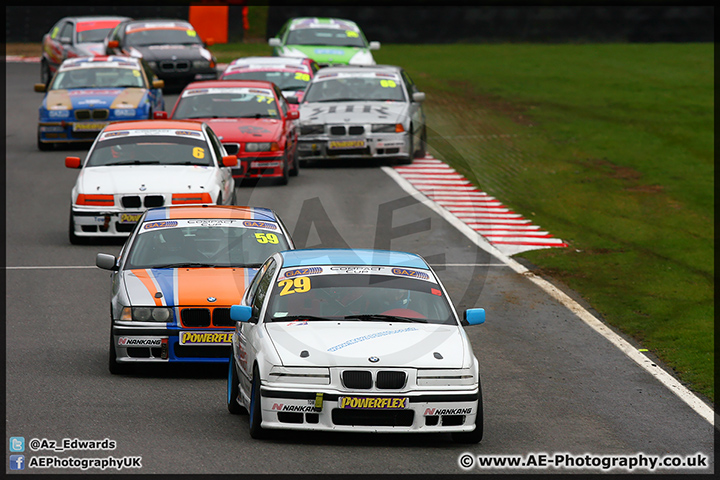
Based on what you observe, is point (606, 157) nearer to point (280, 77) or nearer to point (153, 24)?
point (280, 77)

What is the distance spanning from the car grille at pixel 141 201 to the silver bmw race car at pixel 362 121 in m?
6.84

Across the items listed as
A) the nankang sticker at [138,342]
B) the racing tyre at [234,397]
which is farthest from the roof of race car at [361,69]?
the racing tyre at [234,397]

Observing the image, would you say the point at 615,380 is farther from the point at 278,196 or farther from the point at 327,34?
the point at 327,34

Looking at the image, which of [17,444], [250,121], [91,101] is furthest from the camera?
[91,101]

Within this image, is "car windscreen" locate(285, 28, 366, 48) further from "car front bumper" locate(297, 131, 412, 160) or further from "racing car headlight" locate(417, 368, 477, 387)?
"racing car headlight" locate(417, 368, 477, 387)

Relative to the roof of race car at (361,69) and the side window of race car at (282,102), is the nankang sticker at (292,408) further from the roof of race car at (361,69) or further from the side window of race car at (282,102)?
the roof of race car at (361,69)

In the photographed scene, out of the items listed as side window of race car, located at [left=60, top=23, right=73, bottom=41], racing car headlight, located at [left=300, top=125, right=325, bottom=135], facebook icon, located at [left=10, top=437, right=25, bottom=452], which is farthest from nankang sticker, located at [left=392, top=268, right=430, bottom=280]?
→ side window of race car, located at [left=60, top=23, right=73, bottom=41]

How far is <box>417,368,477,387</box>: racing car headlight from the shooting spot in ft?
27.2

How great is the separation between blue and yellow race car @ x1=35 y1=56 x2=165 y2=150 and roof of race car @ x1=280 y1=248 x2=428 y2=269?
47.5 ft

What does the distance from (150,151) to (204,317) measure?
8.07 metres

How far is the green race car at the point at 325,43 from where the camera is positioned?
3105 centimetres

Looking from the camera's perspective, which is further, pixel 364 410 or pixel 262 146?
pixel 262 146

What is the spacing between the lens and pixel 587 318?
13391 millimetres

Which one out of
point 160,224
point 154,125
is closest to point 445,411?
point 160,224
